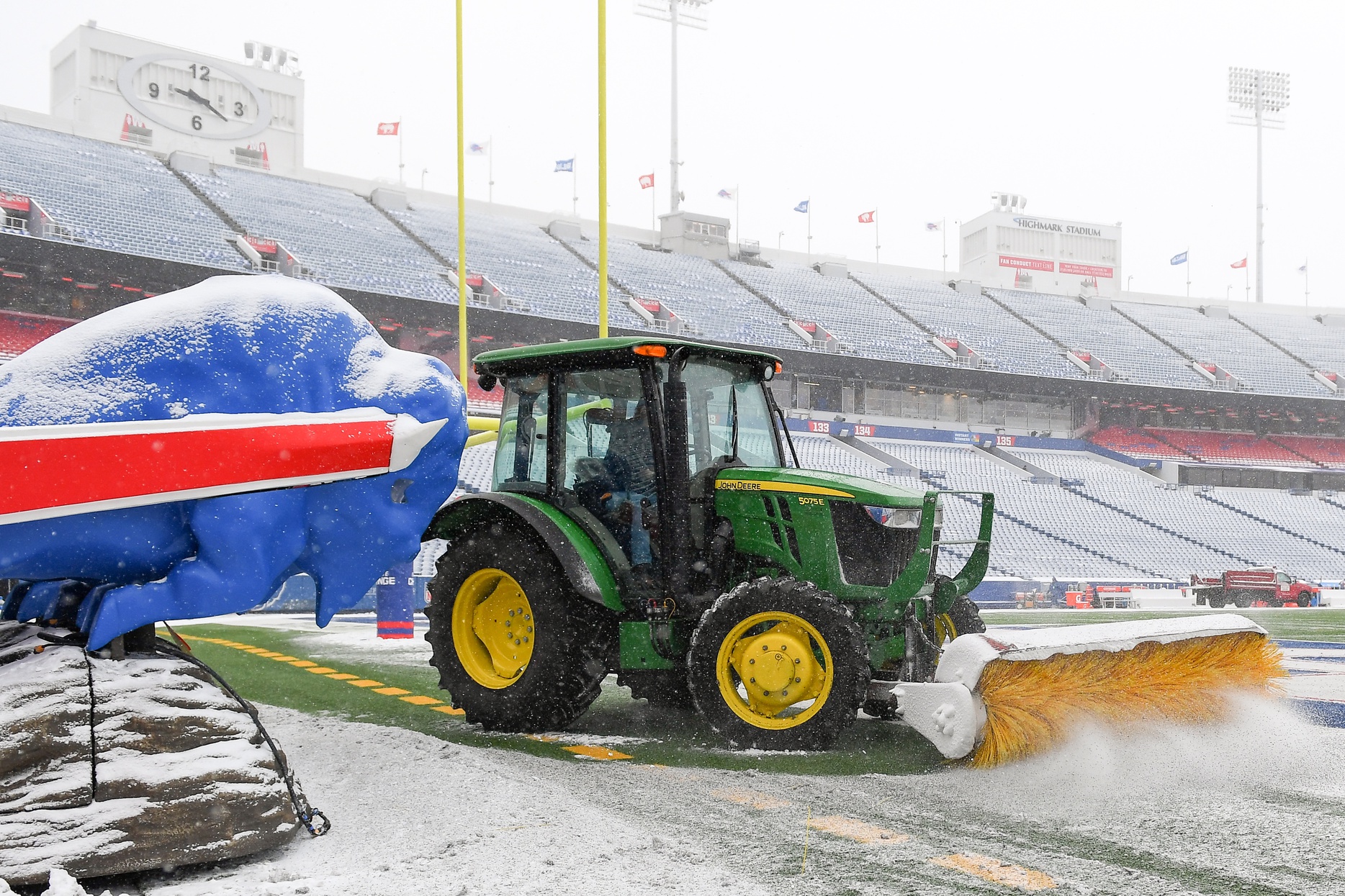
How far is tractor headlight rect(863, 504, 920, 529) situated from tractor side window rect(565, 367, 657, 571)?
1079 millimetres

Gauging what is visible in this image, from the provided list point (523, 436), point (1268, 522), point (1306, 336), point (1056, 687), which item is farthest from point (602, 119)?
point (1306, 336)

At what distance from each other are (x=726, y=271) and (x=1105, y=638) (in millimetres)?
31377

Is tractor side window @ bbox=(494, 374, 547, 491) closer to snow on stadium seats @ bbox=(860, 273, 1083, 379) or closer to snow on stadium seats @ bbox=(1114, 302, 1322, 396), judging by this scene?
snow on stadium seats @ bbox=(860, 273, 1083, 379)

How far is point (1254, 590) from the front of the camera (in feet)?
73.7

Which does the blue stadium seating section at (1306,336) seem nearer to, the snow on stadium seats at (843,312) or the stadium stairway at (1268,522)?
the stadium stairway at (1268,522)

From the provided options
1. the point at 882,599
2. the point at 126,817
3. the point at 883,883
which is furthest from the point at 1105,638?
the point at 126,817

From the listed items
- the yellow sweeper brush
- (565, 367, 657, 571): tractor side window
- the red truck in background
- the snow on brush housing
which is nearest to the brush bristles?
the yellow sweeper brush

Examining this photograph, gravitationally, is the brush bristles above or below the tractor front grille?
below

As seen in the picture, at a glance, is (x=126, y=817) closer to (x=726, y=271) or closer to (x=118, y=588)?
(x=118, y=588)

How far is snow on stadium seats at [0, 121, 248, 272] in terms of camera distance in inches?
911

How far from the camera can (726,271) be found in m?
35.6

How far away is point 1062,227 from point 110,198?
117 feet

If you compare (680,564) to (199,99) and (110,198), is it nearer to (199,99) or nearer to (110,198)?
(110,198)

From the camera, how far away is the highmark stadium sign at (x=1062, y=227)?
45.0 m
